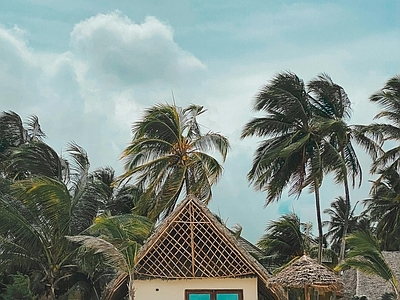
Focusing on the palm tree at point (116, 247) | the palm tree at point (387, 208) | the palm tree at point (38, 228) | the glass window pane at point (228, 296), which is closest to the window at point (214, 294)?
the glass window pane at point (228, 296)

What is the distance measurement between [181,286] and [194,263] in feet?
1.93

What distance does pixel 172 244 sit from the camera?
1328cm

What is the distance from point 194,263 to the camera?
1318 centimetres

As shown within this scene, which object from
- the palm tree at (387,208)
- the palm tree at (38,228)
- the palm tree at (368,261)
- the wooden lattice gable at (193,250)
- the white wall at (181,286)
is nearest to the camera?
the palm tree at (368,261)

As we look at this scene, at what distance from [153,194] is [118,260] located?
5.17 metres

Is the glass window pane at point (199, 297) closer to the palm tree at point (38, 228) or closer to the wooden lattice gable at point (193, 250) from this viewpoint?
the wooden lattice gable at point (193, 250)

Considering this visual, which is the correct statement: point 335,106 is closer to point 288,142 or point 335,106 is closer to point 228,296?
point 288,142

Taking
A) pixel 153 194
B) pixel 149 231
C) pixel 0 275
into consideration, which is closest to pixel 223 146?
pixel 153 194

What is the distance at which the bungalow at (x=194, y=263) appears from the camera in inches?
514

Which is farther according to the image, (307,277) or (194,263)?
(194,263)

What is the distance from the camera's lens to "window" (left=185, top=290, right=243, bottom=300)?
42.8 feet

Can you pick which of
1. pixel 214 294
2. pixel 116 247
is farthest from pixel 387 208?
pixel 116 247

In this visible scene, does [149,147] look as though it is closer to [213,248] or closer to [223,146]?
[223,146]

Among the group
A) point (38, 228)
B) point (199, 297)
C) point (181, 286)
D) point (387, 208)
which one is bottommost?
point (199, 297)
